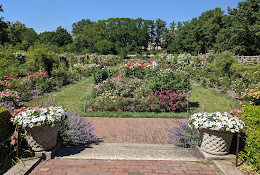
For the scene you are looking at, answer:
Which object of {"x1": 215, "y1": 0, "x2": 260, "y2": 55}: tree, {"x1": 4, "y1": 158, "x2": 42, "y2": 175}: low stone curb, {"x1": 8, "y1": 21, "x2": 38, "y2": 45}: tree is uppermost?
{"x1": 8, "y1": 21, "x2": 38, "y2": 45}: tree

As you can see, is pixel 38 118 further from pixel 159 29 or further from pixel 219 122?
pixel 159 29

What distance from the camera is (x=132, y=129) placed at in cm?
696

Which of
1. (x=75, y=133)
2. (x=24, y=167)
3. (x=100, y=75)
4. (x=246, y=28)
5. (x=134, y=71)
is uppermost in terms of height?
(x=246, y=28)

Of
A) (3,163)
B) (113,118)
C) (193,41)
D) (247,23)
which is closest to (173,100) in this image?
(113,118)

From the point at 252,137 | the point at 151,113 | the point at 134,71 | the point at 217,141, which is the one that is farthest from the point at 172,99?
the point at 134,71

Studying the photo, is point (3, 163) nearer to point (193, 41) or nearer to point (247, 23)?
point (247, 23)

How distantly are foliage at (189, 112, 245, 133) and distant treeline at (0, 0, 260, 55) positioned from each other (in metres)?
28.7

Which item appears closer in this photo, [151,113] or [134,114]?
[134,114]

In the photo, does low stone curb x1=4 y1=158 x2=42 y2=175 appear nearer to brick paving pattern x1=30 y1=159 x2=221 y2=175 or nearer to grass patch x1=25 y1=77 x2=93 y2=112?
brick paving pattern x1=30 y1=159 x2=221 y2=175

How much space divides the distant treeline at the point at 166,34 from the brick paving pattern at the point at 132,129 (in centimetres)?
2518

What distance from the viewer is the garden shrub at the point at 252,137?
138 inches

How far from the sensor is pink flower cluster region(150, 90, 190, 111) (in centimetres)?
897

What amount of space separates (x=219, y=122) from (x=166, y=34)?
8002cm

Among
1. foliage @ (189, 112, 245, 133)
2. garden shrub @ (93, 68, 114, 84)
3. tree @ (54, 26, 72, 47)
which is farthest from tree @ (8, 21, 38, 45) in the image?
foliage @ (189, 112, 245, 133)
